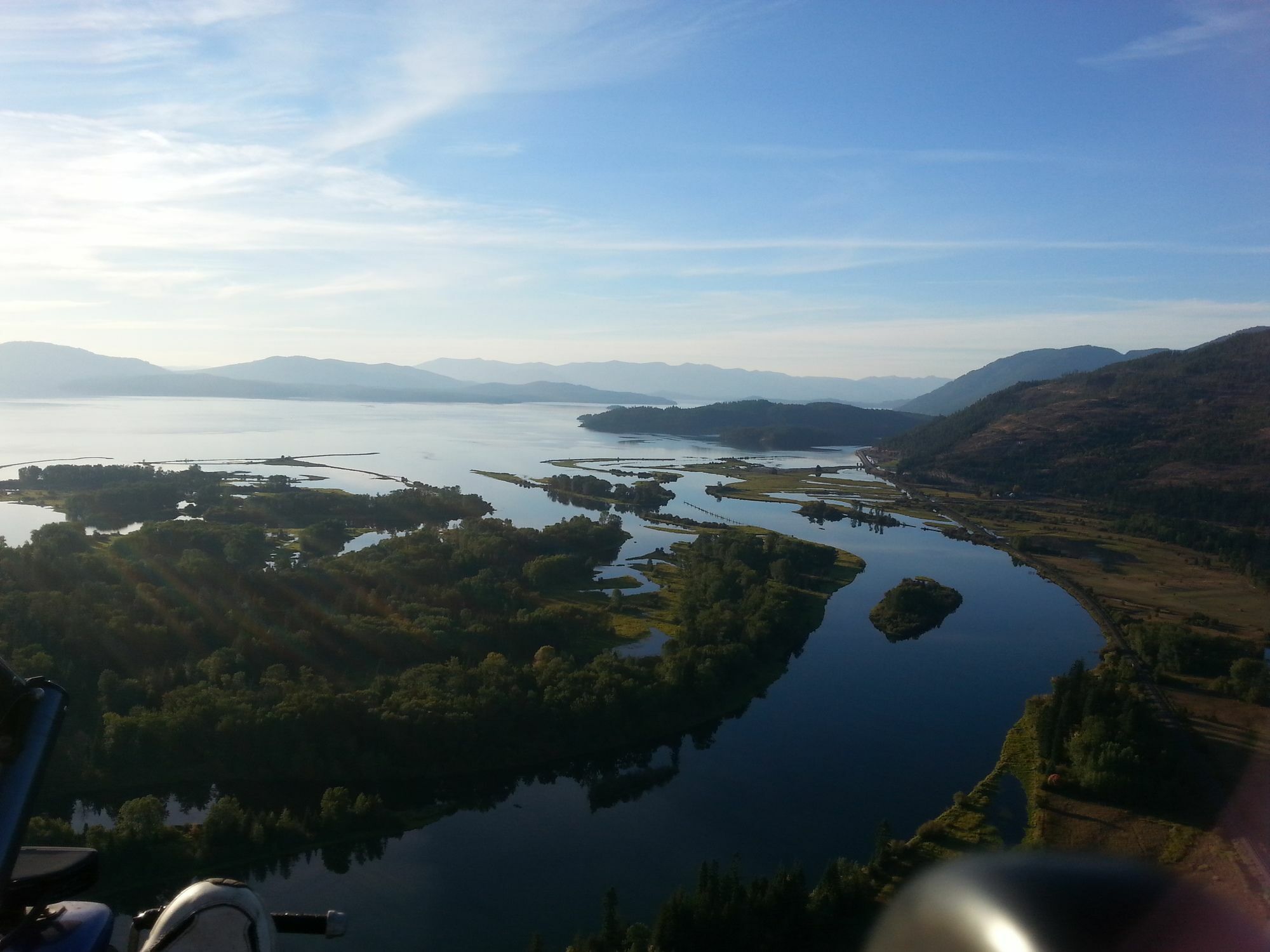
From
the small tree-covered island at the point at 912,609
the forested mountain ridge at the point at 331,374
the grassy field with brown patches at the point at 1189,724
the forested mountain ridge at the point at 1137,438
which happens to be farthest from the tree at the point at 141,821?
the forested mountain ridge at the point at 331,374

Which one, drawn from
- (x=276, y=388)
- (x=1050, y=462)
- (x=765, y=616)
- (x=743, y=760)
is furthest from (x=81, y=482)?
(x=276, y=388)

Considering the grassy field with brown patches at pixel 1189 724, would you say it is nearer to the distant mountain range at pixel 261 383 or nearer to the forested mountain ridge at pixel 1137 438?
the forested mountain ridge at pixel 1137 438

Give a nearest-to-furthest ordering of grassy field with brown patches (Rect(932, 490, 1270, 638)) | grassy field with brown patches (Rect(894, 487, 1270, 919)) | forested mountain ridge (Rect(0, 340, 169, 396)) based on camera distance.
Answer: grassy field with brown patches (Rect(894, 487, 1270, 919)), grassy field with brown patches (Rect(932, 490, 1270, 638)), forested mountain ridge (Rect(0, 340, 169, 396))

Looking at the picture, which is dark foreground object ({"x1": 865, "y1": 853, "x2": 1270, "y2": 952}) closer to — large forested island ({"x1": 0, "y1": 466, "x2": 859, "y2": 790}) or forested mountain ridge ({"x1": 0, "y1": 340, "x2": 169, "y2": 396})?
large forested island ({"x1": 0, "y1": 466, "x2": 859, "y2": 790})

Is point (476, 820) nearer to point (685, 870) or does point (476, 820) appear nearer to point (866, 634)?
point (685, 870)

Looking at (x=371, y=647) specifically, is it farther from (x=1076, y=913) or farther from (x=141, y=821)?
(x=1076, y=913)

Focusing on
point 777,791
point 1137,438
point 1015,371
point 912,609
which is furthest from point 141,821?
point 1015,371

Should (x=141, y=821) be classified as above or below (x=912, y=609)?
below

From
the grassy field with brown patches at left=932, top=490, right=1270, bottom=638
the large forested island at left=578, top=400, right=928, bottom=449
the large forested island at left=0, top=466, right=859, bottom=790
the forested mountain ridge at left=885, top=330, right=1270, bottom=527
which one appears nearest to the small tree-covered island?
the large forested island at left=0, top=466, right=859, bottom=790
